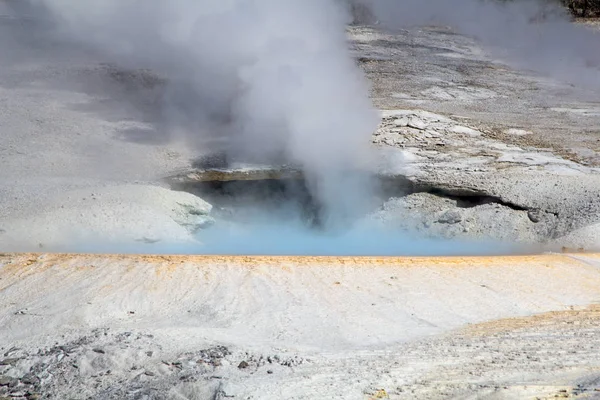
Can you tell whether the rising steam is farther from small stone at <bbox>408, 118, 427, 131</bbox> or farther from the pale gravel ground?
the pale gravel ground

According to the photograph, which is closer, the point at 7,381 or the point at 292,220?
the point at 7,381

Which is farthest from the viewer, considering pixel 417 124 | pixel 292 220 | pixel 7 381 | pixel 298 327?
pixel 417 124

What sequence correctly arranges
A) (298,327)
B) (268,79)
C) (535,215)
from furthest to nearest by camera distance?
(268,79) < (535,215) < (298,327)

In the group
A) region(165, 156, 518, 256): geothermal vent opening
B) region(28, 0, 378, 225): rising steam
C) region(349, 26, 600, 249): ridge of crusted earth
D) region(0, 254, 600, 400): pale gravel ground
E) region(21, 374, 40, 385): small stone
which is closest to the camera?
region(0, 254, 600, 400): pale gravel ground

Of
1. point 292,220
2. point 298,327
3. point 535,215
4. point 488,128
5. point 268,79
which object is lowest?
point 292,220

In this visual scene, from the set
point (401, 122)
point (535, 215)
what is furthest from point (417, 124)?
point (535, 215)

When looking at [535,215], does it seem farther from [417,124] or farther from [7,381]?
[7,381]

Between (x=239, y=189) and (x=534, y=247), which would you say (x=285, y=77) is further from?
(x=534, y=247)

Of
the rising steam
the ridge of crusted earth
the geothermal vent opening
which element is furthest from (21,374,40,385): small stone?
the ridge of crusted earth

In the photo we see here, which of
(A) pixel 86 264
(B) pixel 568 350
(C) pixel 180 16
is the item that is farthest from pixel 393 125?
(B) pixel 568 350
